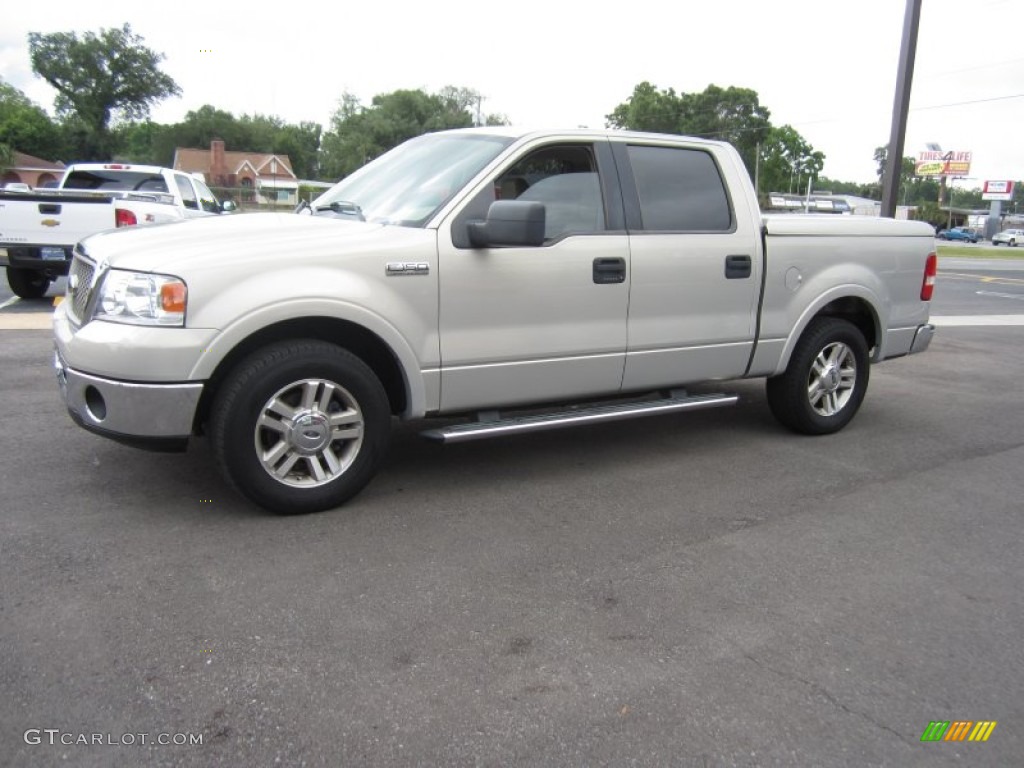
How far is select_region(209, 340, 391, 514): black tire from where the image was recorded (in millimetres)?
3951

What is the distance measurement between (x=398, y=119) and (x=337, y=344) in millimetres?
86215

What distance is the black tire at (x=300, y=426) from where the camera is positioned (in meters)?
3.95

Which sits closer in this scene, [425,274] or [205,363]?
[205,363]

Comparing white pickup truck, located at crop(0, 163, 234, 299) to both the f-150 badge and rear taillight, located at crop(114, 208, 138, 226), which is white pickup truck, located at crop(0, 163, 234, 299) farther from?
the f-150 badge

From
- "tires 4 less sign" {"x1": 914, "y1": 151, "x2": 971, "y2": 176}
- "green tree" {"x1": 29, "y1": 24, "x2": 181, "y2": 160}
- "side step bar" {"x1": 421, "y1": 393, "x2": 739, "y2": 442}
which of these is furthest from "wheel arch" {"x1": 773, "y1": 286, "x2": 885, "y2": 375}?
"tires 4 less sign" {"x1": 914, "y1": 151, "x2": 971, "y2": 176}

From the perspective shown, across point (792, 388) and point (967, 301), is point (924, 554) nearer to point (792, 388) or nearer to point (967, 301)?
point (792, 388)

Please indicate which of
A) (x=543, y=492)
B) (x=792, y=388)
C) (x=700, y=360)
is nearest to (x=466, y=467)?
(x=543, y=492)

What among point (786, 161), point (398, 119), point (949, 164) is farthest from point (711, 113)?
point (949, 164)

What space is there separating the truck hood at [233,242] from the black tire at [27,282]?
787cm

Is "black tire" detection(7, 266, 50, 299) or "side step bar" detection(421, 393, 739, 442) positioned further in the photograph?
"black tire" detection(7, 266, 50, 299)

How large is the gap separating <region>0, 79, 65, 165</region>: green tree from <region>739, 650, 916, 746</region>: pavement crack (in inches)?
3310

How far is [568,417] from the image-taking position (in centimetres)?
483

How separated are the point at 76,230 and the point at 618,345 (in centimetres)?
812

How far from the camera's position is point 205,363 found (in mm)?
3854
